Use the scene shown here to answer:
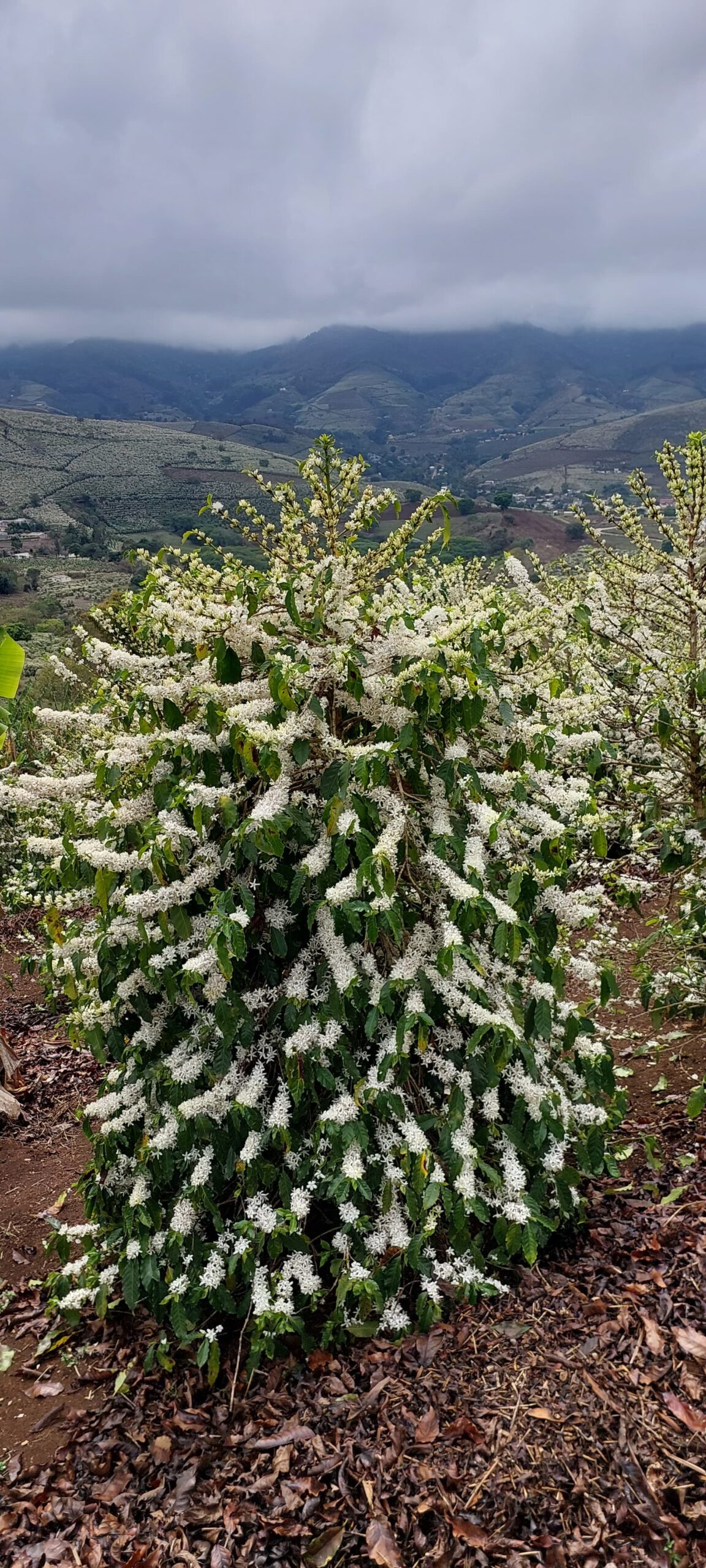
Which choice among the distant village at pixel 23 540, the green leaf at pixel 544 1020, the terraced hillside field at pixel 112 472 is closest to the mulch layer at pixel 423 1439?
the green leaf at pixel 544 1020

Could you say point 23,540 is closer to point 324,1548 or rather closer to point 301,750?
point 301,750

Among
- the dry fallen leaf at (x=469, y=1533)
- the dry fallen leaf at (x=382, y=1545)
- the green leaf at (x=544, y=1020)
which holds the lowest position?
the dry fallen leaf at (x=382, y=1545)

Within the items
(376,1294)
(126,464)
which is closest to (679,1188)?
(376,1294)

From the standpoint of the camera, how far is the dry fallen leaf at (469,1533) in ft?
7.58

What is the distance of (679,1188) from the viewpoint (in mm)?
3467

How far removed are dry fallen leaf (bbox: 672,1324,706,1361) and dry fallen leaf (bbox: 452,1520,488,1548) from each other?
33.0 inches

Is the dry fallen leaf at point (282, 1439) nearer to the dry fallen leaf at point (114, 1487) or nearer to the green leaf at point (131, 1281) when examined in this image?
the dry fallen leaf at point (114, 1487)

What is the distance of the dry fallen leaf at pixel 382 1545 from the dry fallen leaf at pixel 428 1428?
250 mm

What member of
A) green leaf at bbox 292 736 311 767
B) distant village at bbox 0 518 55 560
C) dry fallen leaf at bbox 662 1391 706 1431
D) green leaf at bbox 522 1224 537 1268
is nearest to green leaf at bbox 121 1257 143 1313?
green leaf at bbox 522 1224 537 1268

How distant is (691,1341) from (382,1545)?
113cm

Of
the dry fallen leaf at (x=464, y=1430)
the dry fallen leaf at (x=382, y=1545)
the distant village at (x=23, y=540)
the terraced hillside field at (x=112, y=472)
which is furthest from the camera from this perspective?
the terraced hillside field at (x=112, y=472)

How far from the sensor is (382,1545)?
2.35 metres

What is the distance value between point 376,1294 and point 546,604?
8.20 ft

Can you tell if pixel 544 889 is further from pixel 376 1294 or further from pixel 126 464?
pixel 126 464
